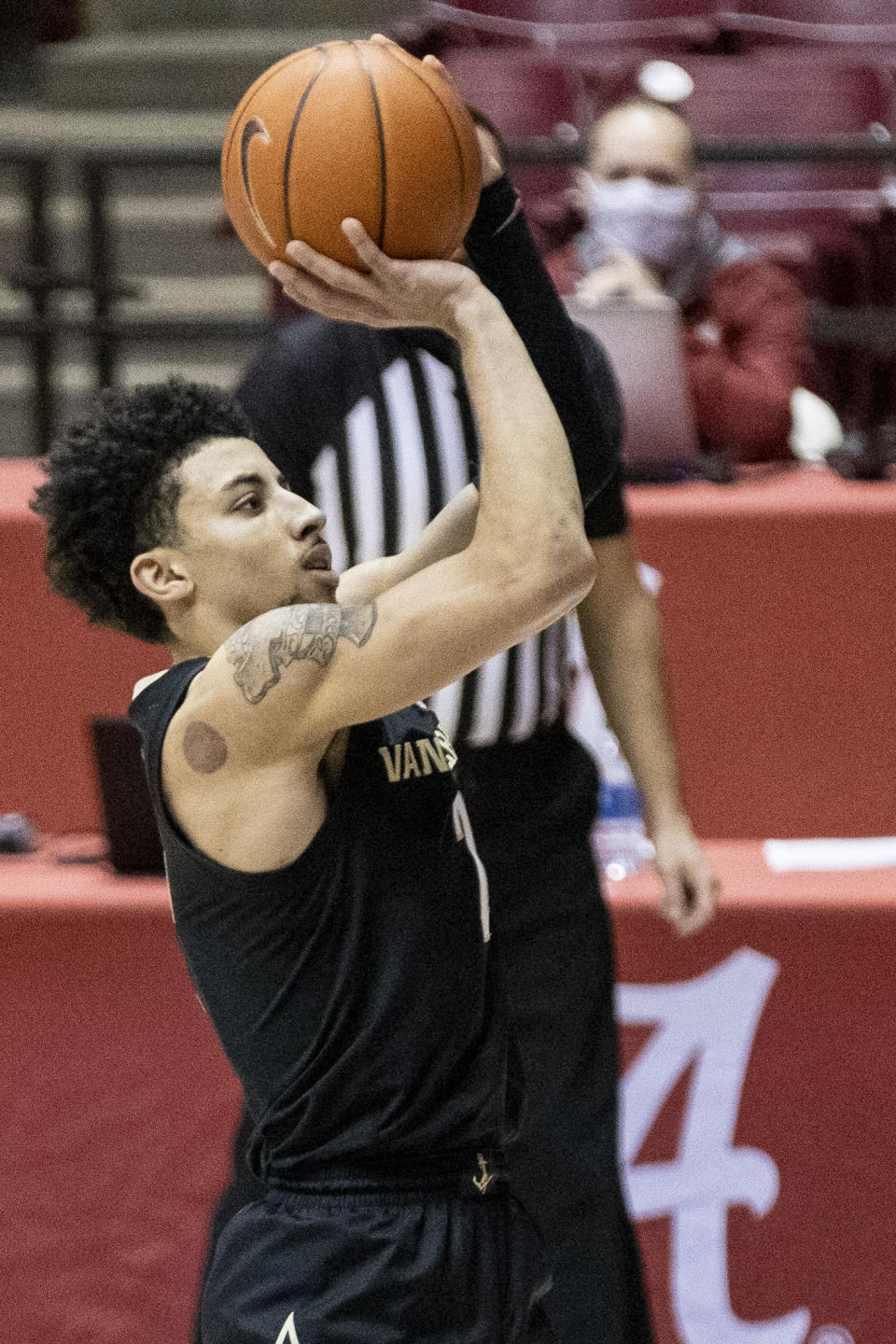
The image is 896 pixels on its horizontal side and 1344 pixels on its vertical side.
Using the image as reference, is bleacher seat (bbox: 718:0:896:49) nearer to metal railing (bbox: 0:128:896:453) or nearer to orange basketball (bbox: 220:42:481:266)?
metal railing (bbox: 0:128:896:453)

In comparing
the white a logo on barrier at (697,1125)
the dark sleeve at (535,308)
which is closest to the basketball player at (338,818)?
the dark sleeve at (535,308)

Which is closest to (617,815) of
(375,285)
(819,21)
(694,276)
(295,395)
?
(295,395)

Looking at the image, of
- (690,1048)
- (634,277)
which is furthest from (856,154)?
(690,1048)

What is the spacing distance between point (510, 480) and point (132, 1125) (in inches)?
69.7

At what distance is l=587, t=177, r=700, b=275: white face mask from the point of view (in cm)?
377

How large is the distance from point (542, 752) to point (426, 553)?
495 millimetres

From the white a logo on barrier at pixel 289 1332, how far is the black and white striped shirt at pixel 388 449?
1039mm

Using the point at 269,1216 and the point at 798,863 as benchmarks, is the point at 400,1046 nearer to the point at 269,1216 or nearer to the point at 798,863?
the point at 269,1216

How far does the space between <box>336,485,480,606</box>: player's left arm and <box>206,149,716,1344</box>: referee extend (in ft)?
1.17

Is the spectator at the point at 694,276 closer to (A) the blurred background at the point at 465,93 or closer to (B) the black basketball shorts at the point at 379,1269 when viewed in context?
(A) the blurred background at the point at 465,93

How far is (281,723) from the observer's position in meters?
1.74

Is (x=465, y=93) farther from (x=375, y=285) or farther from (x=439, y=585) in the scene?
(x=439, y=585)

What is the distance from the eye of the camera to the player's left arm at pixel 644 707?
2.60 metres

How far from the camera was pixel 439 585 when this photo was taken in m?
1.72
